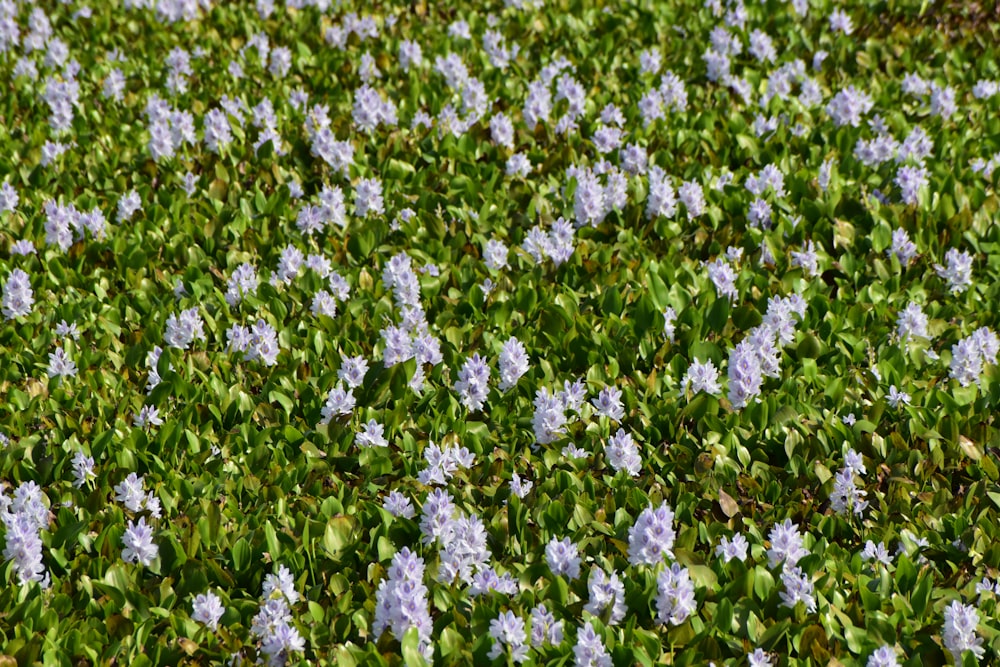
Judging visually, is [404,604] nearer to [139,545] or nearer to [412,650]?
[412,650]

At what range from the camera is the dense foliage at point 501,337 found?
374 cm

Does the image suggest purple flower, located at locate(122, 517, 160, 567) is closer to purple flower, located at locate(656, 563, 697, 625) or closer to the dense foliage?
the dense foliage

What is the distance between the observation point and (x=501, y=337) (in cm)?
504

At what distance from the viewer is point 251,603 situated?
3738 mm

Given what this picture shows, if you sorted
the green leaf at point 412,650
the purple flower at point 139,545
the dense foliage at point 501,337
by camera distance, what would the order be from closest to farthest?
the green leaf at point 412,650 → the dense foliage at point 501,337 → the purple flower at point 139,545

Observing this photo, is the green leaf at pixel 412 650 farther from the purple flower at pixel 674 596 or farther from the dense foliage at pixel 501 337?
the purple flower at pixel 674 596

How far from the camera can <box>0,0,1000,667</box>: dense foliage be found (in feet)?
12.3

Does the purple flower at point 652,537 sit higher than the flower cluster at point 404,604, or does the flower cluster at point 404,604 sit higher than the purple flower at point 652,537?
the purple flower at point 652,537

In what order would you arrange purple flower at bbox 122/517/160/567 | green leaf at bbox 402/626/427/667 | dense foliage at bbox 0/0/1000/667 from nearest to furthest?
green leaf at bbox 402/626/427/667 < dense foliage at bbox 0/0/1000/667 < purple flower at bbox 122/517/160/567

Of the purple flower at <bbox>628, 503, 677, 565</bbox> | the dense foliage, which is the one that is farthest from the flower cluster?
the purple flower at <bbox>628, 503, 677, 565</bbox>

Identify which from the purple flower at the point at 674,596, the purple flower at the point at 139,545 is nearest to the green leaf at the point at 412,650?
the purple flower at the point at 674,596

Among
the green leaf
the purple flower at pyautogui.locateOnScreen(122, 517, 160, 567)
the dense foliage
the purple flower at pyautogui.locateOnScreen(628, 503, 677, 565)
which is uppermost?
the dense foliage

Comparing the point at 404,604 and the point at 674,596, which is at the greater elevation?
the point at 674,596

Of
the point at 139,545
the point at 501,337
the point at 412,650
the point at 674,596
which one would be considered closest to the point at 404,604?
the point at 412,650
